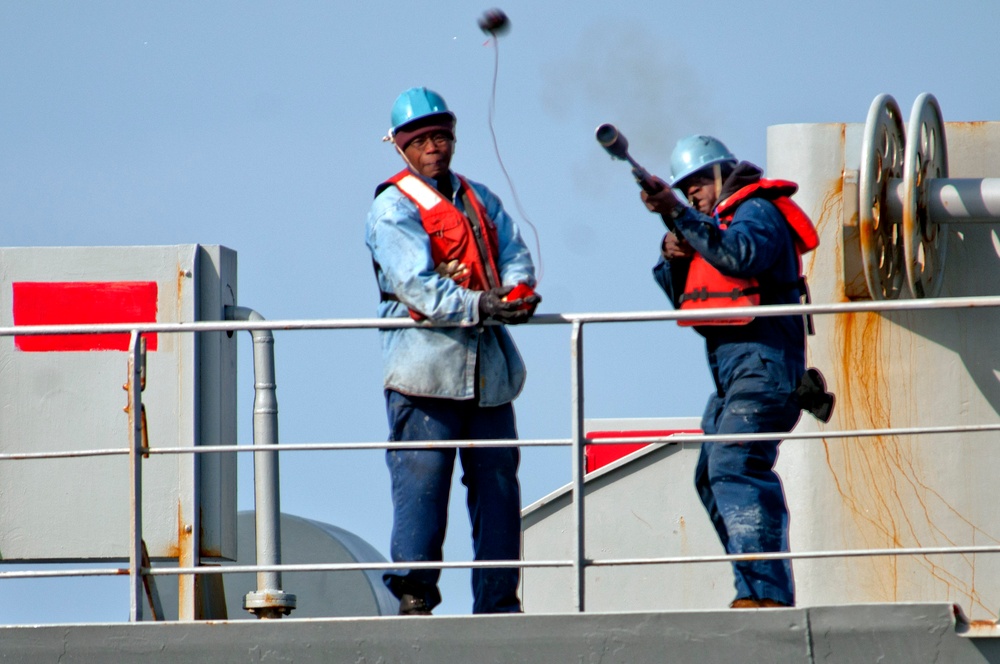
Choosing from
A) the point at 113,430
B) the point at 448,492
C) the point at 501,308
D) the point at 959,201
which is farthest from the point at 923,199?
the point at 113,430

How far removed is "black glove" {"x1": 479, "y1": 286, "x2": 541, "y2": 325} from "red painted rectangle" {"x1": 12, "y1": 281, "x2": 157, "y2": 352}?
2359 mm

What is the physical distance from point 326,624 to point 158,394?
89.6 inches

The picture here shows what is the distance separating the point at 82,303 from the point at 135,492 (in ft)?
6.98

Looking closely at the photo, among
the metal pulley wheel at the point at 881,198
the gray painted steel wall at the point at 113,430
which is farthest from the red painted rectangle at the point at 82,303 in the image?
the metal pulley wheel at the point at 881,198

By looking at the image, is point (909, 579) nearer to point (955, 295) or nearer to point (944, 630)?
point (955, 295)

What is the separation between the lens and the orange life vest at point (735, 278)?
17.8 ft

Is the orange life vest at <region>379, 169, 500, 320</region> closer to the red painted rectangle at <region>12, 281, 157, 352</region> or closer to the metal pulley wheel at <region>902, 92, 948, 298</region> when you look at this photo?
the red painted rectangle at <region>12, 281, 157, 352</region>

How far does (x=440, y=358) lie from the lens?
5262 mm

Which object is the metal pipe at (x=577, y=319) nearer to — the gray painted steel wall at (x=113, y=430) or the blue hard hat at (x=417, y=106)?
the blue hard hat at (x=417, y=106)

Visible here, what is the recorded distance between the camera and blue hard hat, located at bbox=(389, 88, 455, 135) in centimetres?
547

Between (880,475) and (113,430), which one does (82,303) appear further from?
(880,475)

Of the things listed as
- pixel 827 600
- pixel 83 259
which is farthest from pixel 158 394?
pixel 827 600

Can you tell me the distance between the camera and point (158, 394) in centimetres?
679

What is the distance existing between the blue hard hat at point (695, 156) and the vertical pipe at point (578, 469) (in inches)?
40.5
